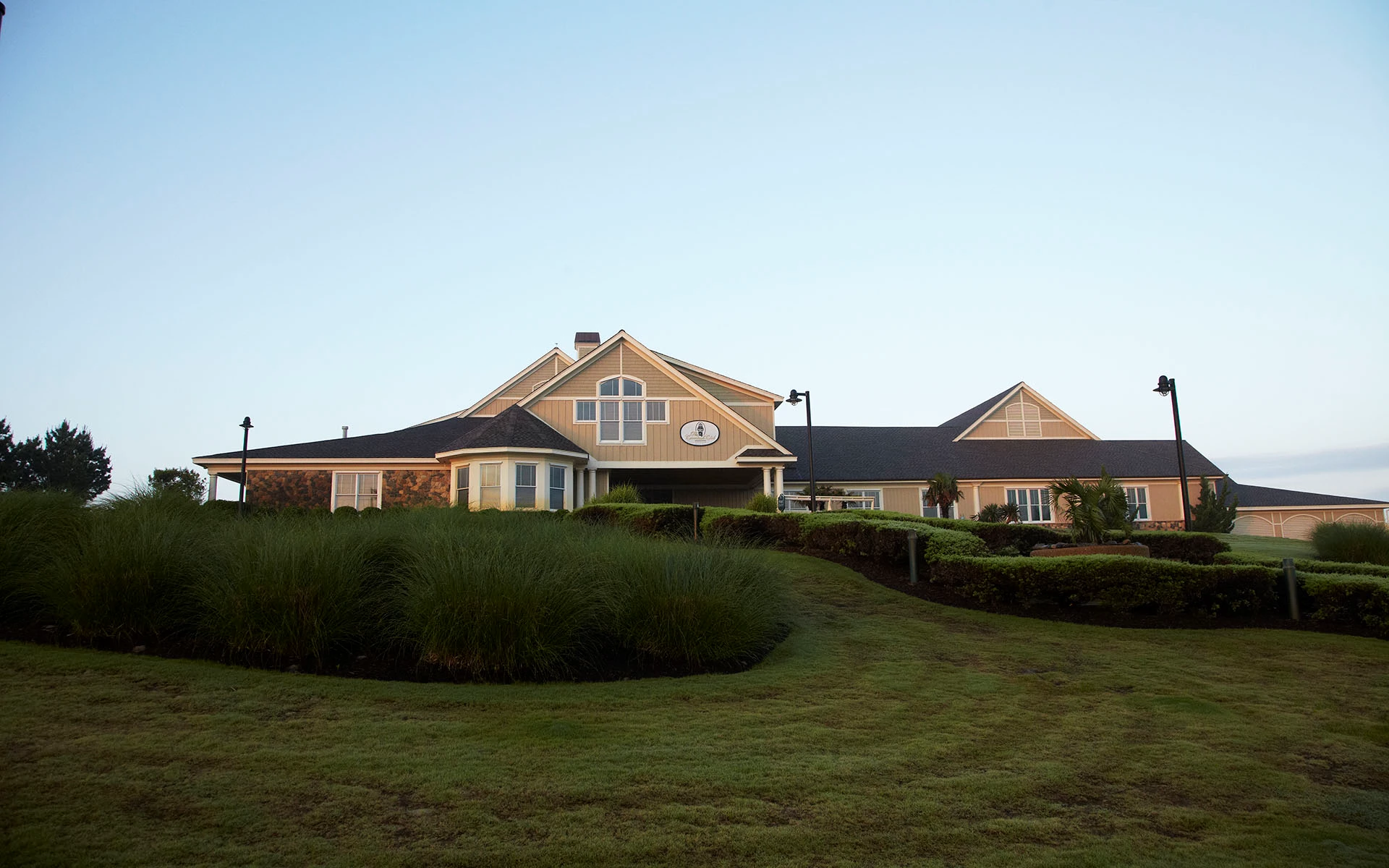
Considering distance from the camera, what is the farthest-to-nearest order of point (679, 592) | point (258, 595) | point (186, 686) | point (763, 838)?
point (679, 592), point (258, 595), point (186, 686), point (763, 838)

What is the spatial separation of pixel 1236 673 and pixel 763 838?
5.97 metres

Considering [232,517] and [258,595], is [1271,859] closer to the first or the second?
[258,595]

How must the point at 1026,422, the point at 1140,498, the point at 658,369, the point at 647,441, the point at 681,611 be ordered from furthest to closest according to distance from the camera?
the point at 1026,422 < the point at 1140,498 < the point at 658,369 < the point at 647,441 < the point at 681,611

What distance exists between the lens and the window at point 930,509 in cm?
2844

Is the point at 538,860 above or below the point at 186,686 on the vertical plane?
below

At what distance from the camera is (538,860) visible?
3764 millimetres

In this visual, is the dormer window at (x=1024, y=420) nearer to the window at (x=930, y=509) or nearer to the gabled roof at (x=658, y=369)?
the window at (x=930, y=509)

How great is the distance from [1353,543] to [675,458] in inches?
603

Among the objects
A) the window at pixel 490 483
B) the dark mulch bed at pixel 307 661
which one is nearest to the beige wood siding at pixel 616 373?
the window at pixel 490 483

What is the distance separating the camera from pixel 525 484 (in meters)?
22.2

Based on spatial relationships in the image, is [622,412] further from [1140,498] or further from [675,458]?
[1140,498]

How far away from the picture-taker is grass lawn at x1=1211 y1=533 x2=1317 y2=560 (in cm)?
1775

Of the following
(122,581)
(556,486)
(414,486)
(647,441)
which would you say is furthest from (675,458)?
(122,581)

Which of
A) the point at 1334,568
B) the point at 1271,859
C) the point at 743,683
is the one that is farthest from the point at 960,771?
the point at 1334,568
